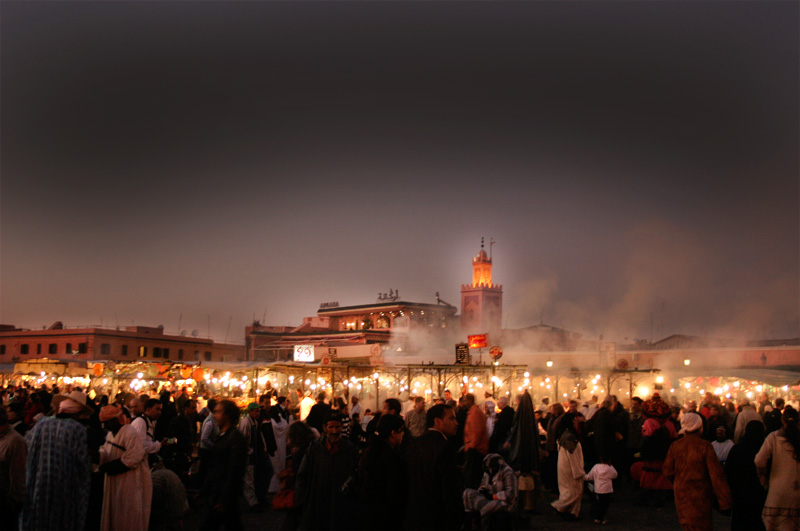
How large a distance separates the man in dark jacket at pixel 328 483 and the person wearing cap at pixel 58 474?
1.97 meters

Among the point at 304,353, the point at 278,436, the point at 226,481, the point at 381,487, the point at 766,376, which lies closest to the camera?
the point at 381,487

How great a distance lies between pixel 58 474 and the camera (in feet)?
21.5

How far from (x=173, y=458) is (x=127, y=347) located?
66982mm

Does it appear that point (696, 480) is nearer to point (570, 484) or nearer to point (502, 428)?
point (570, 484)

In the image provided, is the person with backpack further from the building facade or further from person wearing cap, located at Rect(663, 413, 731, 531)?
the building facade

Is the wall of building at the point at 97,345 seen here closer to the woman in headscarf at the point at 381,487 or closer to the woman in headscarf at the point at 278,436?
the woman in headscarf at the point at 278,436

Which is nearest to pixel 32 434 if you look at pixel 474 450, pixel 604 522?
pixel 474 450

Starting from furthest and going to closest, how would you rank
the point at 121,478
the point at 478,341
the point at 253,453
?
the point at 478,341, the point at 253,453, the point at 121,478

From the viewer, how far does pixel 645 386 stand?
107 feet

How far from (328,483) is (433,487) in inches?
35.8

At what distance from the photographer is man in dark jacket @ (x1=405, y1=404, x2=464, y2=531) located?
628 cm

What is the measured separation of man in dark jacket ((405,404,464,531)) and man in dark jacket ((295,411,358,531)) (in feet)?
1.69

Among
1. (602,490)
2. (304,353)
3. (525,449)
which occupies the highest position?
(304,353)

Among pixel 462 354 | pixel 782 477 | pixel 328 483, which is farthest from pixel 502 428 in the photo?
pixel 462 354
